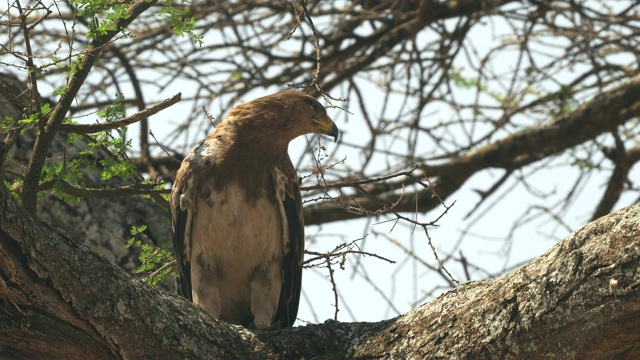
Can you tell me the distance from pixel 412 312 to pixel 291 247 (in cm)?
171

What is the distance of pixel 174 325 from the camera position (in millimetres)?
3127

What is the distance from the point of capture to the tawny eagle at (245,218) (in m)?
4.70

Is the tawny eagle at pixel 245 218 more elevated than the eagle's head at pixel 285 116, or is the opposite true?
the eagle's head at pixel 285 116

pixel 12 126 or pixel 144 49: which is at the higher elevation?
pixel 144 49

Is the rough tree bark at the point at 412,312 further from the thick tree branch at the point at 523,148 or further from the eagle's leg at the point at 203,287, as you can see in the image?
the thick tree branch at the point at 523,148

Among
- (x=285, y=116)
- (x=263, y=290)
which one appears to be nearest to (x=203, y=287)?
(x=263, y=290)

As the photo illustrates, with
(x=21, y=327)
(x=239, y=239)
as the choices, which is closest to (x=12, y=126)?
(x=21, y=327)

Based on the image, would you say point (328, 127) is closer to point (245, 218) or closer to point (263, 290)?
point (245, 218)

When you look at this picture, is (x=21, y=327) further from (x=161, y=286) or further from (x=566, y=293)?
(x=161, y=286)

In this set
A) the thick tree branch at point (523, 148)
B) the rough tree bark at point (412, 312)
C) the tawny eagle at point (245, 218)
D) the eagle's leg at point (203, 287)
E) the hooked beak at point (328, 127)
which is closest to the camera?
the rough tree bark at point (412, 312)

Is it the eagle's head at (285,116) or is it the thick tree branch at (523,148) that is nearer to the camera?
the eagle's head at (285,116)

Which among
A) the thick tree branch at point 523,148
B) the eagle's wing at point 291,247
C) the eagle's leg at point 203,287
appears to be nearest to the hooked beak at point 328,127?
the eagle's wing at point 291,247

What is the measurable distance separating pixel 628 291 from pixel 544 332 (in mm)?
292

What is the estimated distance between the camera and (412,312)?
3.24 meters
